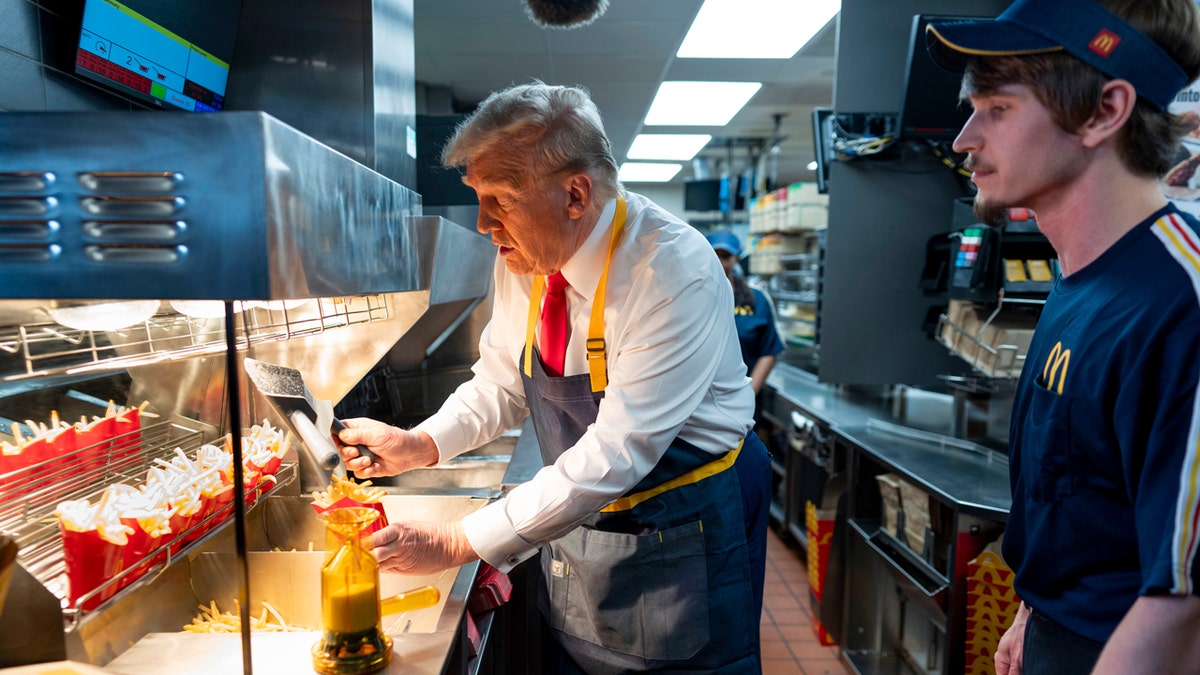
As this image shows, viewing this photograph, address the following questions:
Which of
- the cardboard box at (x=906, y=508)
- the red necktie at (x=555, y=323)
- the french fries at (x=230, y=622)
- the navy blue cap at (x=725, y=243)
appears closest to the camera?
the french fries at (x=230, y=622)

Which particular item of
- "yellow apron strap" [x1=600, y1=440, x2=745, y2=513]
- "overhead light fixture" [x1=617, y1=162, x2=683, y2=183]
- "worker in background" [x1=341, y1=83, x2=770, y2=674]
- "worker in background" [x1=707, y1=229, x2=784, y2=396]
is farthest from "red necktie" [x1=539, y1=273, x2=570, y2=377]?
"overhead light fixture" [x1=617, y1=162, x2=683, y2=183]

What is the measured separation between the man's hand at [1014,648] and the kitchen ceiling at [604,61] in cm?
349

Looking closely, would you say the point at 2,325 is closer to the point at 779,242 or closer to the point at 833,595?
the point at 833,595

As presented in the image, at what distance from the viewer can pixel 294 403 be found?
115cm

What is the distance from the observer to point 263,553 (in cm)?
137

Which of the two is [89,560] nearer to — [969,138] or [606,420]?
[606,420]

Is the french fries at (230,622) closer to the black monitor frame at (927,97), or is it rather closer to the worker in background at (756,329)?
the black monitor frame at (927,97)

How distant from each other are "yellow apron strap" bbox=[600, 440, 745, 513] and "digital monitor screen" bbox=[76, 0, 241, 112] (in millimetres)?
1351

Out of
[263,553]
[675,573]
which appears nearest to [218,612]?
[263,553]

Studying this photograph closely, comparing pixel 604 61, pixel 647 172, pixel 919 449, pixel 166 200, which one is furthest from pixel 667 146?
pixel 166 200

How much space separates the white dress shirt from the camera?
50.4 inches

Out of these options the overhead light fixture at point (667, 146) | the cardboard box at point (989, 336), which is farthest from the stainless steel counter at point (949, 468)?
the overhead light fixture at point (667, 146)

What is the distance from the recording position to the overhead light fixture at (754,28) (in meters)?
3.98

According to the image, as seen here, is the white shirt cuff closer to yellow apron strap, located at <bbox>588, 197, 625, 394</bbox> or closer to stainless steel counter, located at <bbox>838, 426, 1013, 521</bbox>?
yellow apron strap, located at <bbox>588, 197, 625, 394</bbox>
